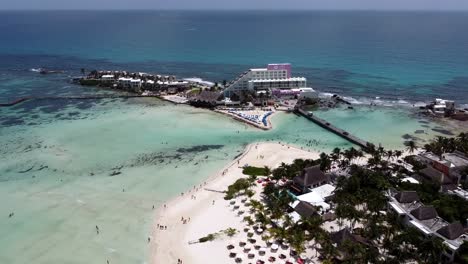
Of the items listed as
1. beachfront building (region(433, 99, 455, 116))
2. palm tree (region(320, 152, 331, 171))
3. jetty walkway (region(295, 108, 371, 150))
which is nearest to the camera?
palm tree (region(320, 152, 331, 171))

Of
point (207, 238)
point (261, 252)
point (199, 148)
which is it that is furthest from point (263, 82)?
point (261, 252)

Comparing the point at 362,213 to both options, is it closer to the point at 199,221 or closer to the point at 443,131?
the point at 199,221

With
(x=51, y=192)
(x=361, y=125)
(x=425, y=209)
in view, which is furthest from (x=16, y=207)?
(x=361, y=125)

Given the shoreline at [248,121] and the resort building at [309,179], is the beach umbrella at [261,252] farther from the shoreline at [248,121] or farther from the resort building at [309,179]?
the shoreline at [248,121]

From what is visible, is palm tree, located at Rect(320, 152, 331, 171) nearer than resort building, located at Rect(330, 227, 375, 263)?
No

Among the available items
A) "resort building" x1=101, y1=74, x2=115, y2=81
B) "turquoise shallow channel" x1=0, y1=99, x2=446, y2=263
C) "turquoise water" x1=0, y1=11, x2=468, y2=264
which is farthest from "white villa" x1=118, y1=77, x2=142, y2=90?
"turquoise shallow channel" x1=0, y1=99, x2=446, y2=263

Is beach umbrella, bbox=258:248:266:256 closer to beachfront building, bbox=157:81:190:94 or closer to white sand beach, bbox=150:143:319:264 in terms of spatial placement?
white sand beach, bbox=150:143:319:264
